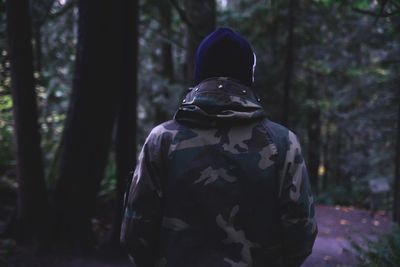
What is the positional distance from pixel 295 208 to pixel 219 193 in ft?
1.28

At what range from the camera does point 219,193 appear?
2539mm

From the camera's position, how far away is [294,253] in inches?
102

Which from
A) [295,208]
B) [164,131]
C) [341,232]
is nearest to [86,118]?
[164,131]

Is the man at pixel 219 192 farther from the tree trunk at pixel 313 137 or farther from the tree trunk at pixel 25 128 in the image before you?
the tree trunk at pixel 313 137

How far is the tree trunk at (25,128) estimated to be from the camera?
275 inches

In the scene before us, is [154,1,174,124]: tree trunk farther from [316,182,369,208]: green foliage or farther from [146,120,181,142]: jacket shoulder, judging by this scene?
[146,120,181,142]: jacket shoulder

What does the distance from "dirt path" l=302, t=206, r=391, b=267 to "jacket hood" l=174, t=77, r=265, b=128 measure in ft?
15.4

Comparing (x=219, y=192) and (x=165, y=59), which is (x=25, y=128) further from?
(x=165, y=59)

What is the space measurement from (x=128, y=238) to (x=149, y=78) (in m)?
15.6

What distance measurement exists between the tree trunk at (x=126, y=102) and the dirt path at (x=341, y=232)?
3368 millimetres

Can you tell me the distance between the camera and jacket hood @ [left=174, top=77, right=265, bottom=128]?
2.56 m

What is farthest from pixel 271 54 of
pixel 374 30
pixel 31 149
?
pixel 31 149

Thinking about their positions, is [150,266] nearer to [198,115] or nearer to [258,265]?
[258,265]

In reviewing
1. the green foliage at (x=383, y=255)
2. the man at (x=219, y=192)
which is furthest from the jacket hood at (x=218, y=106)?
the green foliage at (x=383, y=255)
